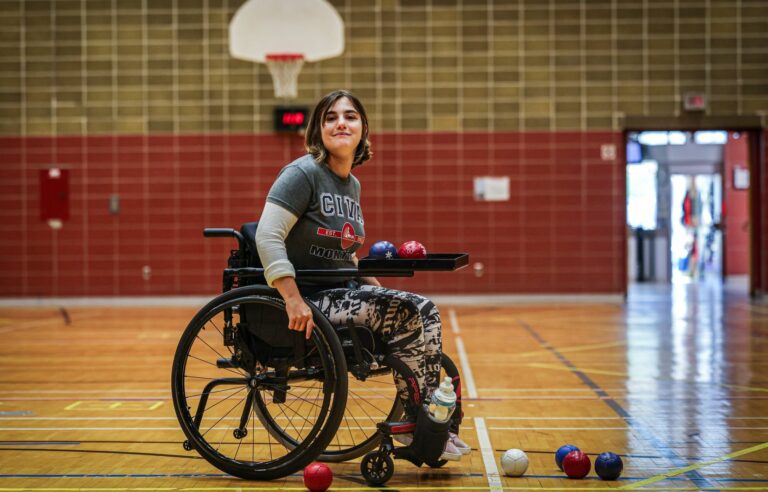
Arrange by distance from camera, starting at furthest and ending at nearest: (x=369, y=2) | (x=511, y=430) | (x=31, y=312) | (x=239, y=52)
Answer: (x=369, y=2) < (x=31, y=312) < (x=239, y=52) < (x=511, y=430)

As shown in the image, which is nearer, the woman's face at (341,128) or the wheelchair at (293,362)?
the wheelchair at (293,362)

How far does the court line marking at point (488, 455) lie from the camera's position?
2.53m

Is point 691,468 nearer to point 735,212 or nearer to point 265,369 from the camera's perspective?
point 265,369

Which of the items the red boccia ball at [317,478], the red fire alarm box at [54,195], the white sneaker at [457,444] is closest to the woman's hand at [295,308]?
the red boccia ball at [317,478]

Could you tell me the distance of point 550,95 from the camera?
9781 millimetres

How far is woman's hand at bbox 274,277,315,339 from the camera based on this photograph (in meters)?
2.38

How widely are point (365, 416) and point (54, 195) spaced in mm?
7309

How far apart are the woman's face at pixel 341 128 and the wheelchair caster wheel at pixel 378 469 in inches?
34.2

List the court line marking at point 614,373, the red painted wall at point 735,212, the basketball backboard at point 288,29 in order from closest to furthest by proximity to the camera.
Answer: the court line marking at point 614,373
the basketball backboard at point 288,29
the red painted wall at point 735,212

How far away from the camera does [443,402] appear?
2.40 metres

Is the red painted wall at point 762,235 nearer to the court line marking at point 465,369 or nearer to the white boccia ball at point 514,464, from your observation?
the court line marking at point 465,369

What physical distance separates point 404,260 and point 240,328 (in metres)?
0.50

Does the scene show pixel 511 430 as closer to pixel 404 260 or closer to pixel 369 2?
pixel 404 260

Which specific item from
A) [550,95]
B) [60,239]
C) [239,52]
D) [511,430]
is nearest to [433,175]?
[550,95]
